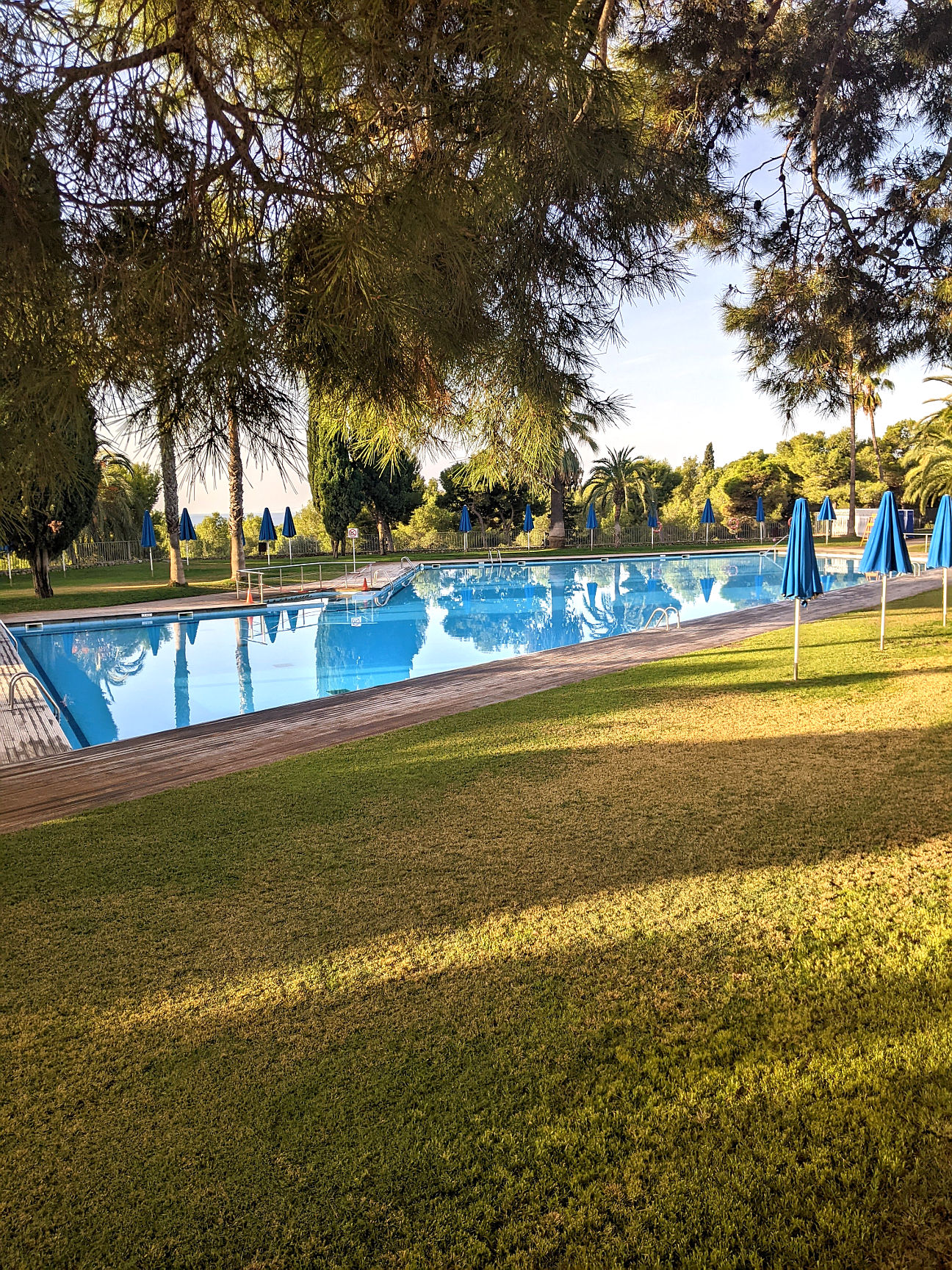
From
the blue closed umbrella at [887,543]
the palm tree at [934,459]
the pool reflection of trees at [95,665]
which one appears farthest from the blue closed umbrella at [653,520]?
the blue closed umbrella at [887,543]

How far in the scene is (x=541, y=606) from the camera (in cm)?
2097

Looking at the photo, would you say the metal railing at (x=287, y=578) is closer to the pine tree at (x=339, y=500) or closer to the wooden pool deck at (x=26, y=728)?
the pine tree at (x=339, y=500)

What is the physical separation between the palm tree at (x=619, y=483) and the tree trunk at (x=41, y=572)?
22647 mm

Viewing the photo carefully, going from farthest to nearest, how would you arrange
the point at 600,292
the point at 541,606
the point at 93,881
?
the point at 541,606, the point at 93,881, the point at 600,292

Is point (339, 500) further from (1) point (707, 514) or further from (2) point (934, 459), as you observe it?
(2) point (934, 459)

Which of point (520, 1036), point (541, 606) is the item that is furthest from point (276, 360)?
point (541, 606)

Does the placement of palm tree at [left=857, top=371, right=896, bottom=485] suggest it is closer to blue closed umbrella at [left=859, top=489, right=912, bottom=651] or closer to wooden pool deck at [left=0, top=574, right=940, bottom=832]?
blue closed umbrella at [left=859, top=489, right=912, bottom=651]

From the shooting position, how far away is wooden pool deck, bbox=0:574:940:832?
599 centimetres

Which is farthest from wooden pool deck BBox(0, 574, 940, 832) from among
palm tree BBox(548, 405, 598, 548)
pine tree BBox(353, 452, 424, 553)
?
pine tree BBox(353, 452, 424, 553)

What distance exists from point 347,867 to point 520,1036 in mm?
1709

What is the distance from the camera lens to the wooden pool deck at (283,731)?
599 cm

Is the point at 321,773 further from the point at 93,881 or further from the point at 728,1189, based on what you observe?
the point at 728,1189

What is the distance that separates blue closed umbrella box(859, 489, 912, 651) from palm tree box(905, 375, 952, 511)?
25.5 m

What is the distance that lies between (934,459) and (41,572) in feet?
103
